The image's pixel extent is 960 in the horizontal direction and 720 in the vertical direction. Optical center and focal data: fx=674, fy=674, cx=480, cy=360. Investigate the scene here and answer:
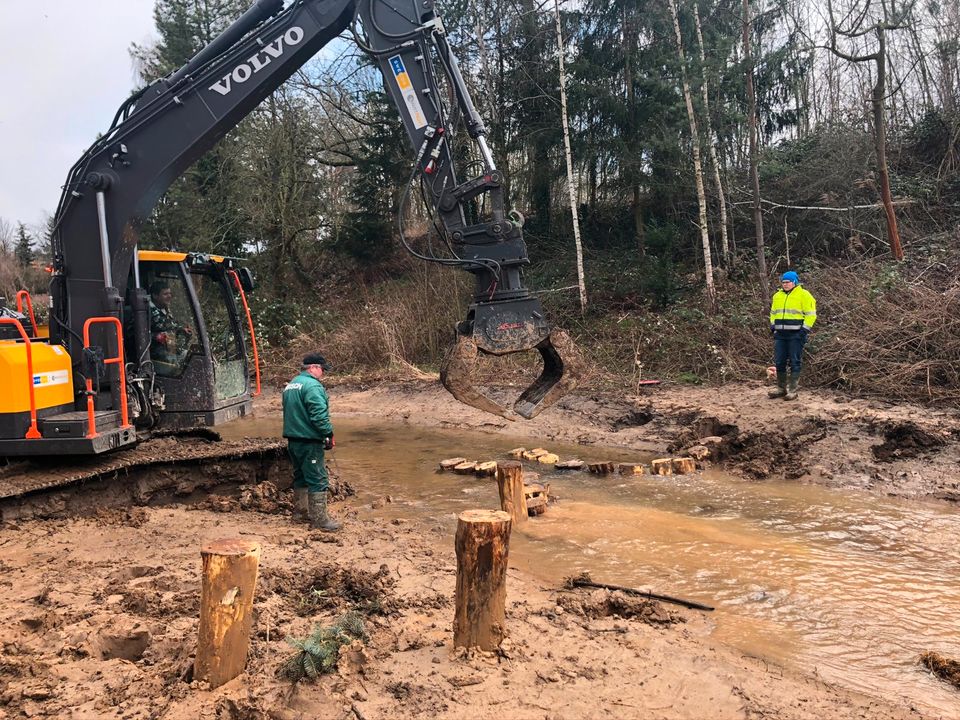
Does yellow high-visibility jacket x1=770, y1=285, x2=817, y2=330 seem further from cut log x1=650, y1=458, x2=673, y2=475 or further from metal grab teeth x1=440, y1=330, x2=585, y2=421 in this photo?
metal grab teeth x1=440, y1=330, x2=585, y2=421

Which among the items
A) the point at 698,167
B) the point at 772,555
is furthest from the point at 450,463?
the point at 698,167

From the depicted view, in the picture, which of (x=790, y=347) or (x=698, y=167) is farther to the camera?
(x=698, y=167)

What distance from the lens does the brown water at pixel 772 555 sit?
12.6 feet

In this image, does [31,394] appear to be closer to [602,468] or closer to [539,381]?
[539,381]

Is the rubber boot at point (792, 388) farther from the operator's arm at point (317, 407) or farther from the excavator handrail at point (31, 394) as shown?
the excavator handrail at point (31, 394)

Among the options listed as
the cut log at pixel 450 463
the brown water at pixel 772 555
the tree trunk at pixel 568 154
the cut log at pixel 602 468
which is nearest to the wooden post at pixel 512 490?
the brown water at pixel 772 555

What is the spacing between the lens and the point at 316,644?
3275 millimetres

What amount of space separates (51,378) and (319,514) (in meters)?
2.63

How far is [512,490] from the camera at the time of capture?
624 cm

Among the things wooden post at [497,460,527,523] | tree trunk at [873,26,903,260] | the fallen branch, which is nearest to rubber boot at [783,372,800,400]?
tree trunk at [873,26,903,260]

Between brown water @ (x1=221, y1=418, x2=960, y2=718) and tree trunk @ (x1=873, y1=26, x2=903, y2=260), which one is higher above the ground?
tree trunk @ (x1=873, y1=26, x2=903, y2=260)

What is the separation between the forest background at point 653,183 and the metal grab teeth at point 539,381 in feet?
18.8

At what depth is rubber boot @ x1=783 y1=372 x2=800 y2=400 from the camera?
31.0 feet

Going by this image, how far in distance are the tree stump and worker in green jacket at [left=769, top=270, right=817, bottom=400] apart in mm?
7357
